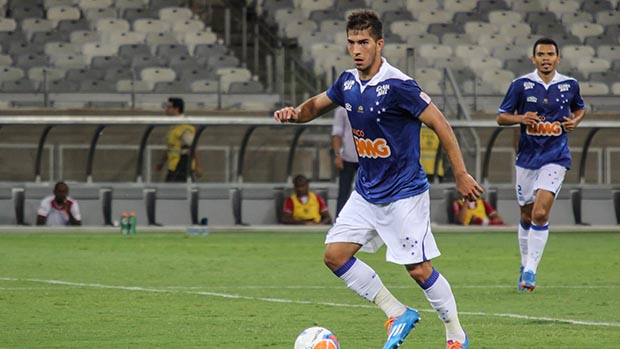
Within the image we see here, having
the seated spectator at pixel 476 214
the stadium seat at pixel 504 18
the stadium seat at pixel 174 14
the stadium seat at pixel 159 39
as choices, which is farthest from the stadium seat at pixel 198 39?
the seated spectator at pixel 476 214

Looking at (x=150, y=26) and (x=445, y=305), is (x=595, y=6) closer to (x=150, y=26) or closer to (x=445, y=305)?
(x=150, y=26)

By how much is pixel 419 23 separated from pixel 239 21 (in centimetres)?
403

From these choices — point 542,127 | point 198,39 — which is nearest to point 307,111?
point 542,127

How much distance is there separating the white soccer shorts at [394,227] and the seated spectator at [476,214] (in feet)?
44.5

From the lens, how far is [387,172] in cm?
727

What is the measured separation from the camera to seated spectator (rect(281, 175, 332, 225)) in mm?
20531

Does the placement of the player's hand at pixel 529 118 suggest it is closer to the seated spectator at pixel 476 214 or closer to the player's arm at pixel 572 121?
the player's arm at pixel 572 121

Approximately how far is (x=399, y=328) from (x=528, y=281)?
4.04 metres

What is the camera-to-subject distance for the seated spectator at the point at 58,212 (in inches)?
788

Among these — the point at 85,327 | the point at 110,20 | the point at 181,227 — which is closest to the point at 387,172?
the point at 85,327

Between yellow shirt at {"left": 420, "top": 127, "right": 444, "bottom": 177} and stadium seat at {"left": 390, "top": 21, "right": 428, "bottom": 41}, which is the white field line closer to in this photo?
yellow shirt at {"left": 420, "top": 127, "right": 444, "bottom": 177}

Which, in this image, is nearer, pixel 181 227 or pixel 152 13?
pixel 181 227

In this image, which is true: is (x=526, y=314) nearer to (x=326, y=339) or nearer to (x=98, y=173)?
(x=326, y=339)

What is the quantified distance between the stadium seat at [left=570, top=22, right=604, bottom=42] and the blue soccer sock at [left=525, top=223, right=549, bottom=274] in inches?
735
